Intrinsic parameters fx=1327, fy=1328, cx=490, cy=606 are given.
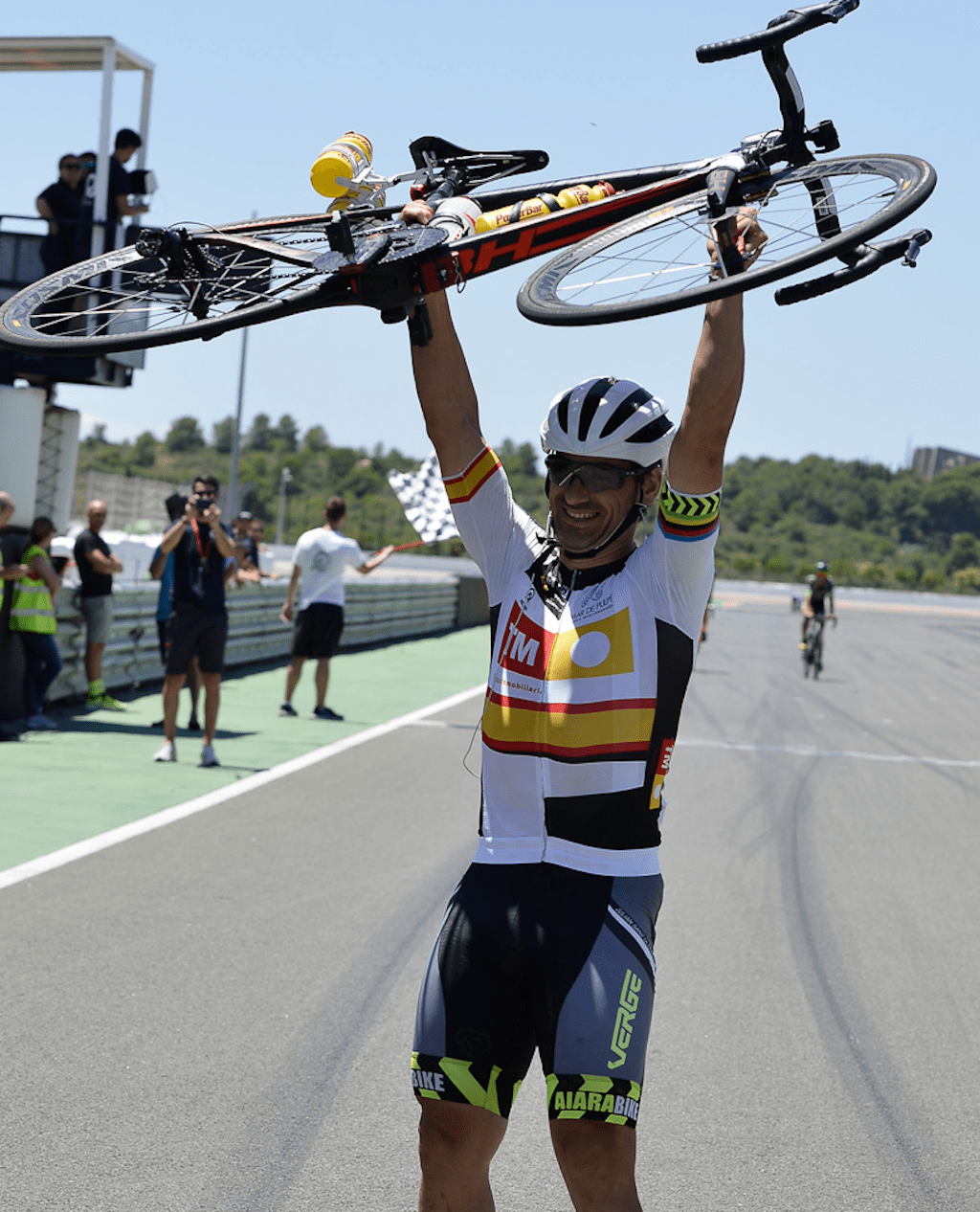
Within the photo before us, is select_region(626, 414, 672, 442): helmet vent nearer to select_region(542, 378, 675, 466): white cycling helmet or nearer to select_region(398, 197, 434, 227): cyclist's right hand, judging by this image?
select_region(542, 378, 675, 466): white cycling helmet

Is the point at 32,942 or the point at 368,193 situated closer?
the point at 368,193

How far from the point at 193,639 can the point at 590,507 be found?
8069 millimetres

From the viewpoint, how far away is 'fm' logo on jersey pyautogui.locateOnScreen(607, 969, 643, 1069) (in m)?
2.44

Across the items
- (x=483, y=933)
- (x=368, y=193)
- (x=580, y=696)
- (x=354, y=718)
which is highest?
(x=368, y=193)

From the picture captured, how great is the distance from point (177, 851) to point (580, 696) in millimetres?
5108

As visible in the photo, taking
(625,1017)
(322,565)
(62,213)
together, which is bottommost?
(625,1017)

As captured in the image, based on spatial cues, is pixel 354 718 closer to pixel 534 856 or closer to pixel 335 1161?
pixel 335 1161

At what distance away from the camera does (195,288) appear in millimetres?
3346

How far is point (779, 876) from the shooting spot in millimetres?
7492

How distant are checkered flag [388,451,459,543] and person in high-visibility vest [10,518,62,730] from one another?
331 cm

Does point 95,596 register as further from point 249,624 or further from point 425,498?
point 249,624

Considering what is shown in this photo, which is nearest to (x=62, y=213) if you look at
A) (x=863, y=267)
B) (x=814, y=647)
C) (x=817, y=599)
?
(x=863, y=267)

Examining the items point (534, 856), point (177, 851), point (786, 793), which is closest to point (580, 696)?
point (534, 856)

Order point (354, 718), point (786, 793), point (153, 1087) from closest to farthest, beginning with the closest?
point (153, 1087) → point (786, 793) → point (354, 718)
